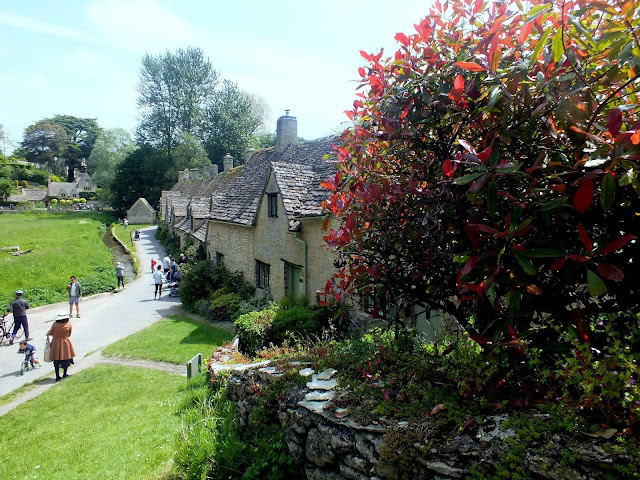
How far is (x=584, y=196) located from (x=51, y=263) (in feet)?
109

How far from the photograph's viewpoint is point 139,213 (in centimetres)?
6269

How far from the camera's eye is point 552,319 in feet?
9.51

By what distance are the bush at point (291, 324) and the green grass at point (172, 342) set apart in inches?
106

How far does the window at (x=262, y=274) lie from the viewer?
51.7 ft

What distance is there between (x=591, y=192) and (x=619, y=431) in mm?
1655

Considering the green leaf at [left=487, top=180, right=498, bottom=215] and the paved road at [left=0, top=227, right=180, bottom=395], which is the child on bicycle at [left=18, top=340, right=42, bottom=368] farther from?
the green leaf at [left=487, top=180, right=498, bottom=215]

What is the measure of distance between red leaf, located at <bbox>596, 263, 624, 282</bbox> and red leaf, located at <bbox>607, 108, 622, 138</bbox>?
743mm

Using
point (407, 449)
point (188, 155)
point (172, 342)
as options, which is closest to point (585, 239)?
point (407, 449)

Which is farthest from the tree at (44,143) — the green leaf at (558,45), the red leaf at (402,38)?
the green leaf at (558,45)

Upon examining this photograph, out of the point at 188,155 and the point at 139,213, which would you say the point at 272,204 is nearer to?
the point at 188,155

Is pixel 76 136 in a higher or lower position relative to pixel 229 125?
higher

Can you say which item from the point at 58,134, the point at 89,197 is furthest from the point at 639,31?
the point at 58,134

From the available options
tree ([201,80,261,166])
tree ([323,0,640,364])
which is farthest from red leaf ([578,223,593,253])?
tree ([201,80,261,166])

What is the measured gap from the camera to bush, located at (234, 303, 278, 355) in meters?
10.4
